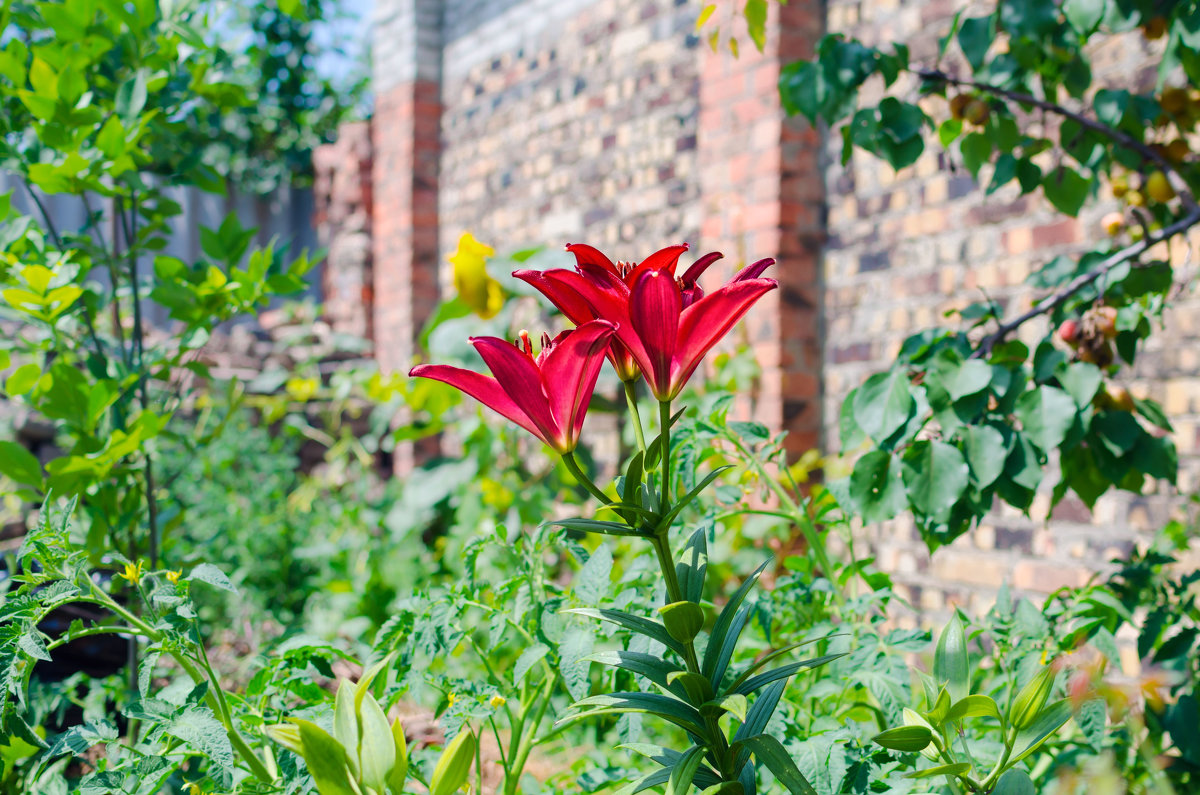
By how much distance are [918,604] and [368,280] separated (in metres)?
3.83

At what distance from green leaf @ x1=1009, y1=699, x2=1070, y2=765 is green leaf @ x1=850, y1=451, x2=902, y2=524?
45cm

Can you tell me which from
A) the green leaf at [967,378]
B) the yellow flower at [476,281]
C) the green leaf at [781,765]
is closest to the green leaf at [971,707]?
the green leaf at [781,765]

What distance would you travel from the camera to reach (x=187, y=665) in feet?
3.03

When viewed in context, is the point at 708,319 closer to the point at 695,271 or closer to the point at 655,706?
the point at 695,271

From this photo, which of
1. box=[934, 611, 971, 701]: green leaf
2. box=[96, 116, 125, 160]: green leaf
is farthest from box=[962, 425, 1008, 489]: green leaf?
box=[96, 116, 125, 160]: green leaf

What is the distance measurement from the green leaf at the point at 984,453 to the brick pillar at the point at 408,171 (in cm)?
393

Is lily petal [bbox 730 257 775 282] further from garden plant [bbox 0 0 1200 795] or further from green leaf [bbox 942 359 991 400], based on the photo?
green leaf [bbox 942 359 991 400]

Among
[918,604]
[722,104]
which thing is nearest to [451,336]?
[722,104]

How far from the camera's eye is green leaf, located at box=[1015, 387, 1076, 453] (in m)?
1.15

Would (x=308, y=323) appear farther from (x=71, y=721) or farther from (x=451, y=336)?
(x=71, y=721)

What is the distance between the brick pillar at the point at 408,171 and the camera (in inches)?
194

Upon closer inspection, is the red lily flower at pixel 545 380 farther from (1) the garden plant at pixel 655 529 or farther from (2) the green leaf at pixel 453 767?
(2) the green leaf at pixel 453 767

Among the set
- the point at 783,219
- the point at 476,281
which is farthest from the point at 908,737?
the point at 476,281

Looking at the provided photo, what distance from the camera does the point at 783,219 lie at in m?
3.00
